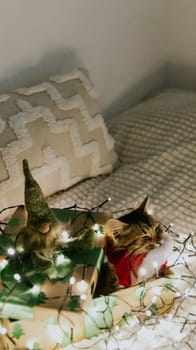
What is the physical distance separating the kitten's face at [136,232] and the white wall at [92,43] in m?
0.61

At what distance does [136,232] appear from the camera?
49.0 inches

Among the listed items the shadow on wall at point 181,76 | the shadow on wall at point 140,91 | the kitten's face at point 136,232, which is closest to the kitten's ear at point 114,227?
the kitten's face at point 136,232

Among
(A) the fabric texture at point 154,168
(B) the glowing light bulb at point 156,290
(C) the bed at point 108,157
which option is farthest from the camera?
(A) the fabric texture at point 154,168

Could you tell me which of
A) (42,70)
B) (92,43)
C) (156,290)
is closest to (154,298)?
(156,290)

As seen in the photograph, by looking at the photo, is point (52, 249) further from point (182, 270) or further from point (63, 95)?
point (63, 95)

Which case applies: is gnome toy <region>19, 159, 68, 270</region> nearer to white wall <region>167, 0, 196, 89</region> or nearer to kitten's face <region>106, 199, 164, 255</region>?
kitten's face <region>106, 199, 164, 255</region>

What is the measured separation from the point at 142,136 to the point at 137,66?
0.42 m

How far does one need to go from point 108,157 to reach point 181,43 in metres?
0.70

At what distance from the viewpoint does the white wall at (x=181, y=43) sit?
2.13m

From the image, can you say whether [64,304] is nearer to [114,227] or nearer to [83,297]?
[83,297]

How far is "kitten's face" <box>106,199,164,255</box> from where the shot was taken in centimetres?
125

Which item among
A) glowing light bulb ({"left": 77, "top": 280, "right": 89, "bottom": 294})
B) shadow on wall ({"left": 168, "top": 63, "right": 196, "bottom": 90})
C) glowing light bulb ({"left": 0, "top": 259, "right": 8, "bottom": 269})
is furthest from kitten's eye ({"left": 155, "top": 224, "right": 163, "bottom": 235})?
shadow on wall ({"left": 168, "top": 63, "right": 196, "bottom": 90})

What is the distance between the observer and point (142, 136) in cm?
182

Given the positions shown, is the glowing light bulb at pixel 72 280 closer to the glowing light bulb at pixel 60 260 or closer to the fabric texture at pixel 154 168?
the glowing light bulb at pixel 60 260
